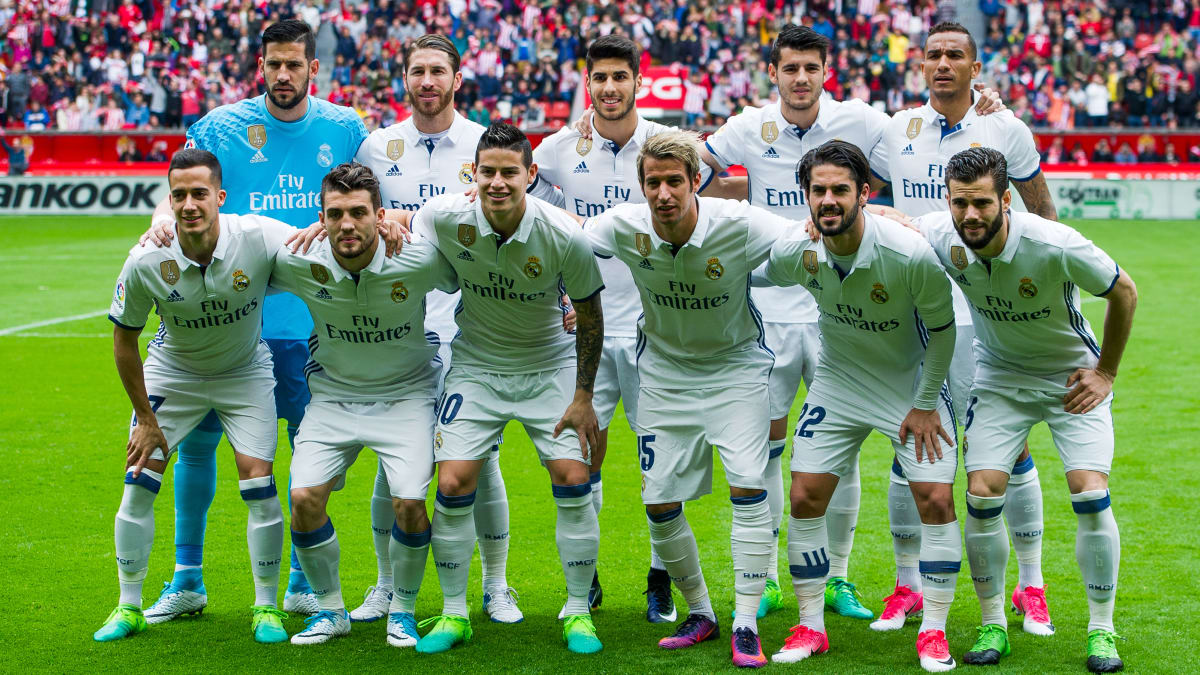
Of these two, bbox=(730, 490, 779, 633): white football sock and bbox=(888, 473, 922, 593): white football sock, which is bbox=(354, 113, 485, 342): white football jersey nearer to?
bbox=(730, 490, 779, 633): white football sock

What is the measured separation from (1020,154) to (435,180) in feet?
9.86

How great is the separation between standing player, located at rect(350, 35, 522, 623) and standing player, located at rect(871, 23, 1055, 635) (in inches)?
75.0

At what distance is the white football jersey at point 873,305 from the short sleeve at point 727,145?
123cm

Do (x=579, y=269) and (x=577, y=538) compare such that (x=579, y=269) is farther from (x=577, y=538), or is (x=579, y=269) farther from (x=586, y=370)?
(x=577, y=538)

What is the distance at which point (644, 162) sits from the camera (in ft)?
18.5

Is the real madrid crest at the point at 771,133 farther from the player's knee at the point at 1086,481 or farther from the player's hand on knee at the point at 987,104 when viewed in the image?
the player's knee at the point at 1086,481

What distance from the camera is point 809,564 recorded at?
5.77 metres

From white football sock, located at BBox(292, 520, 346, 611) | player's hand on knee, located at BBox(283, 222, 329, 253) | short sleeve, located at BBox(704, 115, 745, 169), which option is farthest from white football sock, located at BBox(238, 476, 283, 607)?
short sleeve, located at BBox(704, 115, 745, 169)

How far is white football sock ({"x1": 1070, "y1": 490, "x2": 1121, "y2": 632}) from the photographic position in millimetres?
5543

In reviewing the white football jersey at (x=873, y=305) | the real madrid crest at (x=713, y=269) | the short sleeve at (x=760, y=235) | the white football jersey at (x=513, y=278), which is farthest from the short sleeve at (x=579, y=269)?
the white football jersey at (x=873, y=305)

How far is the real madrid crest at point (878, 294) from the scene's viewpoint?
5.61 meters

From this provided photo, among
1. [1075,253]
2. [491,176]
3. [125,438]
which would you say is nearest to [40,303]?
[125,438]

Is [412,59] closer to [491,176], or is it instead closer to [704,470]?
→ [491,176]

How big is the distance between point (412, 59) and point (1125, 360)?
29.7 ft
